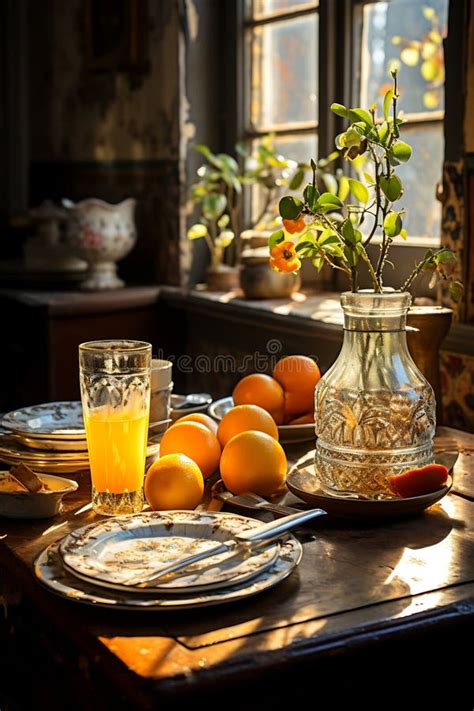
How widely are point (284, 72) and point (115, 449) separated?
2199mm

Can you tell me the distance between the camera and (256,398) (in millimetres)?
1578

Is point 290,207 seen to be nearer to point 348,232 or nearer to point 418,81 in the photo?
point 348,232

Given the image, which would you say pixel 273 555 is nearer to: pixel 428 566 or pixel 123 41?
pixel 428 566

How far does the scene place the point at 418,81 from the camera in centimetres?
262

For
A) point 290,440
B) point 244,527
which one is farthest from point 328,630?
point 290,440

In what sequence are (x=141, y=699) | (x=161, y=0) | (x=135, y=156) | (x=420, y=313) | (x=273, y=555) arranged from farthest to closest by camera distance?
1. (x=135, y=156)
2. (x=161, y=0)
3. (x=420, y=313)
4. (x=273, y=555)
5. (x=141, y=699)

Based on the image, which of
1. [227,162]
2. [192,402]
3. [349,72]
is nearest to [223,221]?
[227,162]

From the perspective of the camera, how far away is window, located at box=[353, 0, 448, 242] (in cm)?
257

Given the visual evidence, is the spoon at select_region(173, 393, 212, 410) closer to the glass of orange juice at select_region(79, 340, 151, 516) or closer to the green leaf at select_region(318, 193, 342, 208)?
the glass of orange juice at select_region(79, 340, 151, 516)

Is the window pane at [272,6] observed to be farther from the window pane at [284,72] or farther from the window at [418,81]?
the window at [418,81]

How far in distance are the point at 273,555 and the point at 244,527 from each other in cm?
9

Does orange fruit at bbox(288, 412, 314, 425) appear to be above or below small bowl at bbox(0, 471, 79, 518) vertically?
above

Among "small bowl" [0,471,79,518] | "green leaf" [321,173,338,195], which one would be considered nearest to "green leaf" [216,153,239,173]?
"green leaf" [321,173,338,195]

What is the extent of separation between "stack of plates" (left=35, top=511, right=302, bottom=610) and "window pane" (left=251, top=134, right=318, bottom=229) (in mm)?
2035
